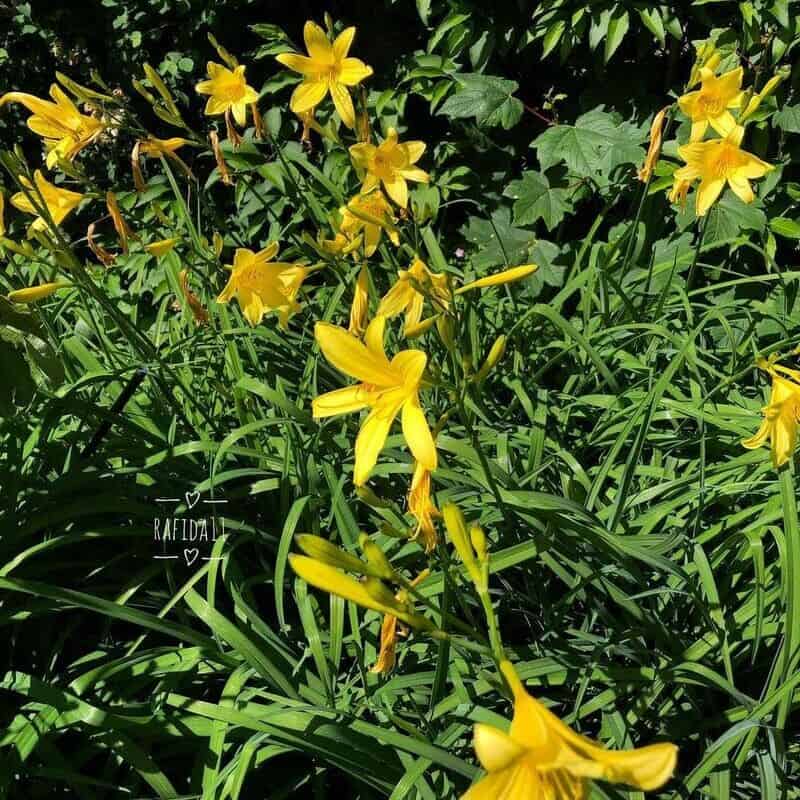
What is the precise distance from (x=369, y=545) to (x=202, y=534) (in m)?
0.87

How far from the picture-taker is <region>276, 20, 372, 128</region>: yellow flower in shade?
6.23ft

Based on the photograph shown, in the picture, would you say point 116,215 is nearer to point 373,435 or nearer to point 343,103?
point 343,103

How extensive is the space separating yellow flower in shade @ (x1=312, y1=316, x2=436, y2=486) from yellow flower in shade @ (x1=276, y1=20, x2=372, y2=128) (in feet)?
3.01

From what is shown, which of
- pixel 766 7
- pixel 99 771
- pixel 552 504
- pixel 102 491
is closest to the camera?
pixel 552 504

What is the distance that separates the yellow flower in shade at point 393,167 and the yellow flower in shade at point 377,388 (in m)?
0.79

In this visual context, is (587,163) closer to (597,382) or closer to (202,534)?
(597,382)

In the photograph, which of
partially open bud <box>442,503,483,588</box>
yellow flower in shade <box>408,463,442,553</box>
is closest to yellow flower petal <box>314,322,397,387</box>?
yellow flower in shade <box>408,463,442,553</box>

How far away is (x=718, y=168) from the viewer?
1991mm

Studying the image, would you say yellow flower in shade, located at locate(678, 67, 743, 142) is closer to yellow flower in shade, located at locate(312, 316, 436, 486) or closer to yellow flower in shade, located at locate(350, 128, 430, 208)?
yellow flower in shade, located at locate(350, 128, 430, 208)

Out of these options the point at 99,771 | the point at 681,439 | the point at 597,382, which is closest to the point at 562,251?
the point at 597,382

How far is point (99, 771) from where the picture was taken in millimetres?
1565

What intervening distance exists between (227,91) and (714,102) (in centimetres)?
114

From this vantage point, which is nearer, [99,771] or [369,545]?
[369,545]

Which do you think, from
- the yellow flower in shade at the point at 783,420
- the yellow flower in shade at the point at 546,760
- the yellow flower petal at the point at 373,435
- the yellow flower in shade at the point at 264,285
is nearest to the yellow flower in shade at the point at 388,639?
the yellow flower petal at the point at 373,435
